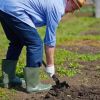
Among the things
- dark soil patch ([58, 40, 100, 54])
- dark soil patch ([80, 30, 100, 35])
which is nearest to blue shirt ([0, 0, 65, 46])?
dark soil patch ([58, 40, 100, 54])

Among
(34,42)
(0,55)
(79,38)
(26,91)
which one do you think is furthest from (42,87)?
(79,38)

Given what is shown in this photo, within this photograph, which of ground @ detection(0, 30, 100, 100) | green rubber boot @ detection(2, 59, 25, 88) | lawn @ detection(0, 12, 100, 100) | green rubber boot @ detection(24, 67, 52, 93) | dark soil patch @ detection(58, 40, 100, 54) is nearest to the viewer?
ground @ detection(0, 30, 100, 100)

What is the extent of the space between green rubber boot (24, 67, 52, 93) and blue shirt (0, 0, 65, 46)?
50 centimetres

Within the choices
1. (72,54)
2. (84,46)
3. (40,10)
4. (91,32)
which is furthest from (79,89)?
(91,32)

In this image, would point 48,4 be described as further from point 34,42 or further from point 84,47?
point 84,47

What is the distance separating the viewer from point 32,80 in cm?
716

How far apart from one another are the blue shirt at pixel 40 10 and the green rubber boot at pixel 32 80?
0.50m

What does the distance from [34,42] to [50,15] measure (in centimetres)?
46

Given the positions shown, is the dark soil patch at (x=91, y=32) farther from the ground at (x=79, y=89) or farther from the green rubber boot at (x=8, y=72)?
the green rubber boot at (x=8, y=72)

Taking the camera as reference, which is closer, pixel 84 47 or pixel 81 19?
pixel 84 47

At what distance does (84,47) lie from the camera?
12.6m

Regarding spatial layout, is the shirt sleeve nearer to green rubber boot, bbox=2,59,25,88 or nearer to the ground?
the ground

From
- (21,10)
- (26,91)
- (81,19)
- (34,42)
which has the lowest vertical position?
(26,91)

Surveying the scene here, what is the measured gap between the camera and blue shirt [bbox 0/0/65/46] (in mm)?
6820
